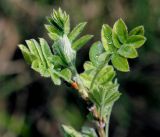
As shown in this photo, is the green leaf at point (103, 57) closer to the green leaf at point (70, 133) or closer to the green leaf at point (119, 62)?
the green leaf at point (119, 62)

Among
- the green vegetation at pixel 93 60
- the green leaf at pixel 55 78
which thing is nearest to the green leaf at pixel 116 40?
the green vegetation at pixel 93 60

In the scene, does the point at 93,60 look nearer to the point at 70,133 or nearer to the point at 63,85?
the point at 70,133

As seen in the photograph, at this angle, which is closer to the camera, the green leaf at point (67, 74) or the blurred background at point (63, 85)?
the green leaf at point (67, 74)

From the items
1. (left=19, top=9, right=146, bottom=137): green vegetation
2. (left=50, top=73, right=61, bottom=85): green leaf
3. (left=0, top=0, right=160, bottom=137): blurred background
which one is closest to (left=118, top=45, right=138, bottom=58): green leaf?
(left=19, top=9, right=146, bottom=137): green vegetation

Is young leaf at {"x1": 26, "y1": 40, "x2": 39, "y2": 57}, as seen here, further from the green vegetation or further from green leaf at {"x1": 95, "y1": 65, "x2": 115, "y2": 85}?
green leaf at {"x1": 95, "y1": 65, "x2": 115, "y2": 85}

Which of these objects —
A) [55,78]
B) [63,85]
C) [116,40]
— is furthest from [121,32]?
[63,85]
